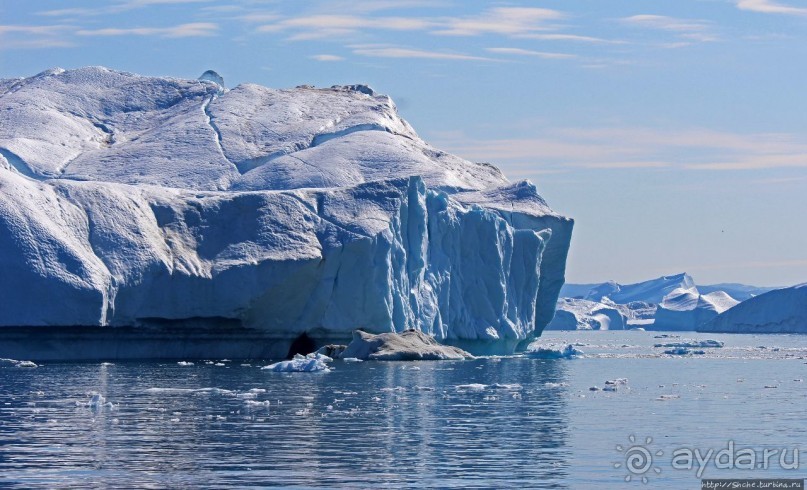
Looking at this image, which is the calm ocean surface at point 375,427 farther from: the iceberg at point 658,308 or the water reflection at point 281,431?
the iceberg at point 658,308

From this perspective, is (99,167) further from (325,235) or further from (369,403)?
(369,403)

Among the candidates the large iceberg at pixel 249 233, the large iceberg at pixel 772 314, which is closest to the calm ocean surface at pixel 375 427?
the large iceberg at pixel 249 233

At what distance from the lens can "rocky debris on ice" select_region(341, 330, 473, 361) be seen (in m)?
36.3

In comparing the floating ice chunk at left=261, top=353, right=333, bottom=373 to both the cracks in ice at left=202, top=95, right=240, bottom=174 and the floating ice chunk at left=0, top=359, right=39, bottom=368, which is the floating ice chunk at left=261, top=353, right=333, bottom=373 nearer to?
the floating ice chunk at left=0, top=359, right=39, bottom=368

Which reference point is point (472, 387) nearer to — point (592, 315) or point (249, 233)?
point (249, 233)

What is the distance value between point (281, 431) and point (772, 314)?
73904mm

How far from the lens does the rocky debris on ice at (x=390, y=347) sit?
Result: 36344 millimetres

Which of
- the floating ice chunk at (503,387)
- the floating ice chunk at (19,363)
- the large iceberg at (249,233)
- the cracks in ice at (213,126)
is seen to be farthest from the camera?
the cracks in ice at (213,126)

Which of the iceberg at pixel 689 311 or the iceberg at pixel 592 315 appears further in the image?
the iceberg at pixel 592 315

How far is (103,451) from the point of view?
15.7m

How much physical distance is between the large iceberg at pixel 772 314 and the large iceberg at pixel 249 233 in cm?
3996

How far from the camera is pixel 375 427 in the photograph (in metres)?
18.7

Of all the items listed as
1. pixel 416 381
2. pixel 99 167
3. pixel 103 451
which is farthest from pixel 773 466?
pixel 99 167

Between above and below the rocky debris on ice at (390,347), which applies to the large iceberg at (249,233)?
above
